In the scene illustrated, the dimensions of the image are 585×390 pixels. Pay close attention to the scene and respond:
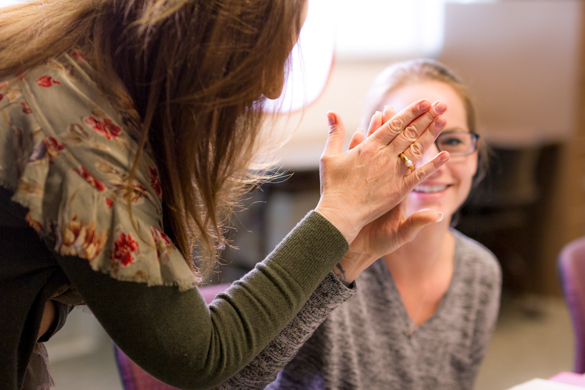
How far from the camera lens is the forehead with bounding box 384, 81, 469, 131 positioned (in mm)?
1240

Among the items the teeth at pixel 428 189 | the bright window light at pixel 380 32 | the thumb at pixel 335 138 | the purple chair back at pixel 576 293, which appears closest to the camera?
the thumb at pixel 335 138

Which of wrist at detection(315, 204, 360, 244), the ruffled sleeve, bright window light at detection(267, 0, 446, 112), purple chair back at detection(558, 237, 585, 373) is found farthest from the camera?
bright window light at detection(267, 0, 446, 112)

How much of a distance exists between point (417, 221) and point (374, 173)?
0.46 ft

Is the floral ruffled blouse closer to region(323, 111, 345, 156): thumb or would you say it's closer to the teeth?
region(323, 111, 345, 156): thumb

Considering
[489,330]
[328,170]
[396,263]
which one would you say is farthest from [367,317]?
[328,170]

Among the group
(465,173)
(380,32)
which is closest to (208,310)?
(465,173)

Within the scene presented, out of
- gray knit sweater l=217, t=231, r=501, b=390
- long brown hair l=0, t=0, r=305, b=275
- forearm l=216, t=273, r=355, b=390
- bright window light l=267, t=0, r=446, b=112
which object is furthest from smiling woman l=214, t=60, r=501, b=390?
bright window light l=267, t=0, r=446, b=112

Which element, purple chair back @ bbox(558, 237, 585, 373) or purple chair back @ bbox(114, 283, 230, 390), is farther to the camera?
purple chair back @ bbox(558, 237, 585, 373)

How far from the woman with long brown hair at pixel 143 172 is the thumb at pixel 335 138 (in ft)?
0.36

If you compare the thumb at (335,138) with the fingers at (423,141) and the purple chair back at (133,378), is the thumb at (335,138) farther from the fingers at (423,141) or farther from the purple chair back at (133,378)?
the purple chair back at (133,378)

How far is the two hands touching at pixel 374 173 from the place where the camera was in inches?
29.3

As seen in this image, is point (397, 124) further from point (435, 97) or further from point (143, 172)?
point (435, 97)

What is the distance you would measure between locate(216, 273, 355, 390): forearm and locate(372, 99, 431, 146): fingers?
0.71ft

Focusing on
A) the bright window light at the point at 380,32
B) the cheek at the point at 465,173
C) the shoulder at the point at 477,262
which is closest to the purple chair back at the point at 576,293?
the shoulder at the point at 477,262
